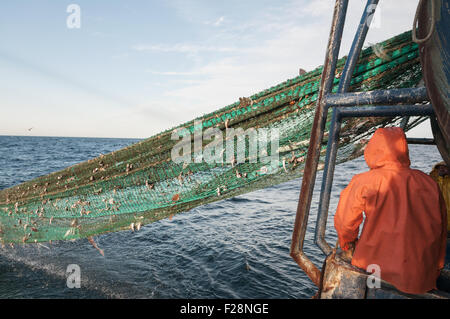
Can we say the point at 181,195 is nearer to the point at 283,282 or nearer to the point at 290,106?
the point at 290,106

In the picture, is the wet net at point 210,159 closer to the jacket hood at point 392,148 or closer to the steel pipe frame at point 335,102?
the steel pipe frame at point 335,102

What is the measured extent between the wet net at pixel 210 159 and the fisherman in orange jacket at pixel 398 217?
1.00 m

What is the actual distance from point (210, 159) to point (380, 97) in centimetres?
212

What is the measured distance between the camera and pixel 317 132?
7.40 ft

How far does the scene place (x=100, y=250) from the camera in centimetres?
713

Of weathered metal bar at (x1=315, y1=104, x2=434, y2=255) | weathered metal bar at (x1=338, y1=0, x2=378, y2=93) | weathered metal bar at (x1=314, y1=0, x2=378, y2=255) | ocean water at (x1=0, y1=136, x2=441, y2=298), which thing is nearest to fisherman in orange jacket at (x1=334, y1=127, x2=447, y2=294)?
weathered metal bar at (x1=315, y1=104, x2=434, y2=255)

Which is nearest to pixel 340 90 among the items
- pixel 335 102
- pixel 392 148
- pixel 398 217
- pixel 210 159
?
pixel 335 102

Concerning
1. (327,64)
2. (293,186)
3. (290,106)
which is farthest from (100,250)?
(293,186)

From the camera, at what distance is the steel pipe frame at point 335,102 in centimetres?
186

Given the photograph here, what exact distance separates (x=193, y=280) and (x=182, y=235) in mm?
2722

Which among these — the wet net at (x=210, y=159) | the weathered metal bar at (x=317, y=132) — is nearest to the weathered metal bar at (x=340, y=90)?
the weathered metal bar at (x=317, y=132)

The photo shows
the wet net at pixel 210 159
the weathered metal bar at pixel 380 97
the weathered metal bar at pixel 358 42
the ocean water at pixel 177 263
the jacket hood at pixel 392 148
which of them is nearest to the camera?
the weathered metal bar at pixel 380 97

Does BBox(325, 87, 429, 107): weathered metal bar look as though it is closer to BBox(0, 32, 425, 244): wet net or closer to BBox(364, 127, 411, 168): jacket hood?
BBox(364, 127, 411, 168): jacket hood

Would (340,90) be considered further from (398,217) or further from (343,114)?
(398,217)
